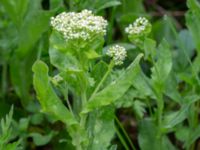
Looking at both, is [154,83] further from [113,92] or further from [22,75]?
[22,75]

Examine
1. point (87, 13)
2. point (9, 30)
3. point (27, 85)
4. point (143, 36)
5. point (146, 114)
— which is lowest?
point (146, 114)

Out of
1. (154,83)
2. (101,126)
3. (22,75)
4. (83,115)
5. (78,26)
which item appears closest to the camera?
(78,26)

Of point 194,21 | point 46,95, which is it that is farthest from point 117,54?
point 194,21

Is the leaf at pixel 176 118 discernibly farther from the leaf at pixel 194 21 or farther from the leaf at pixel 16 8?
the leaf at pixel 16 8

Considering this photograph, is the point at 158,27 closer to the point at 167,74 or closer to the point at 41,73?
the point at 167,74

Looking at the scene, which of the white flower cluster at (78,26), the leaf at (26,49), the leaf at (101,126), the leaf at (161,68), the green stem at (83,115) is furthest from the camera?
the leaf at (26,49)

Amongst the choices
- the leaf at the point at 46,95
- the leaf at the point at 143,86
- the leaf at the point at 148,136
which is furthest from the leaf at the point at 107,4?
the leaf at the point at 46,95

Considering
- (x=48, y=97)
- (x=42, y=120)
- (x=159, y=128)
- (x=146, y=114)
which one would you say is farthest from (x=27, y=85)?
(x=48, y=97)
